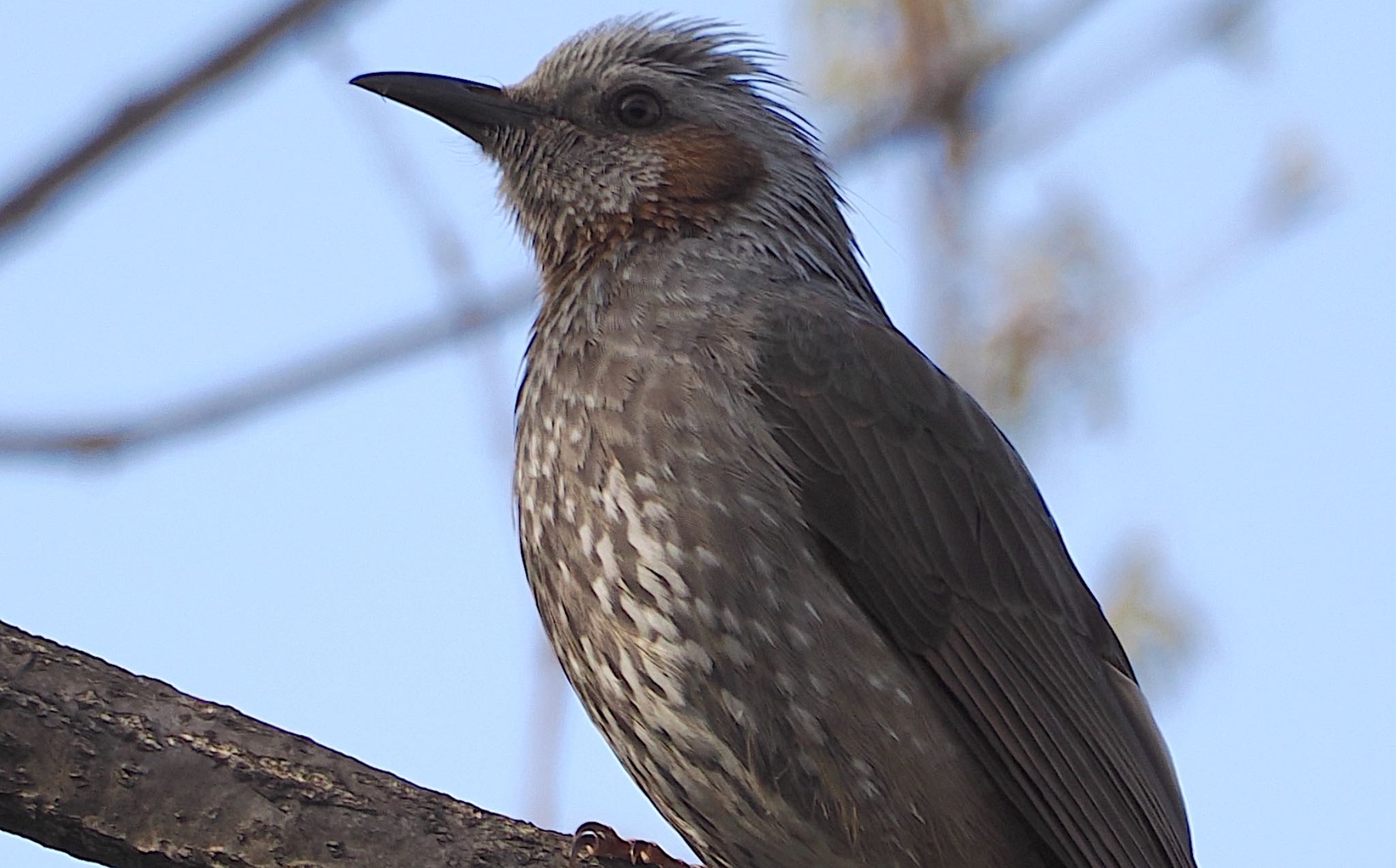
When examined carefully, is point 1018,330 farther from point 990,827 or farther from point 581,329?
point 990,827

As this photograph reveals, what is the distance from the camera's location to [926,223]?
4707mm

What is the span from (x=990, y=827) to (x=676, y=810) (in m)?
0.65

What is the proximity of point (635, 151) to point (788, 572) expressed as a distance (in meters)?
1.46

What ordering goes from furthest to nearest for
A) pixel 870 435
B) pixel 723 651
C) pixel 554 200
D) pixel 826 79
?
pixel 826 79 < pixel 554 200 < pixel 870 435 < pixel 723 651

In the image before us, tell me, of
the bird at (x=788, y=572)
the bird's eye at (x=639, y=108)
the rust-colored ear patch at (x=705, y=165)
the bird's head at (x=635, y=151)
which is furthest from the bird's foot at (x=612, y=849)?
the bird's eye at (x=639, y=108)

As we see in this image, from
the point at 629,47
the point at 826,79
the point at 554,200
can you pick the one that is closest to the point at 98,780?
the point at 554,200

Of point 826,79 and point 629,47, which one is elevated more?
point 826,79

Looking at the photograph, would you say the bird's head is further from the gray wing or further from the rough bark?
the rough bark

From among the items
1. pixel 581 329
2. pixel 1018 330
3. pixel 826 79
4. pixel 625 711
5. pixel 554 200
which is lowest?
pixel 625 711

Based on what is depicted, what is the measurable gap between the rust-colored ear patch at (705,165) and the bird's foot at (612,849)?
1.70m

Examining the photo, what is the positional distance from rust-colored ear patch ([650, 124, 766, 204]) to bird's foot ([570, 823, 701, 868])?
170 centimetres

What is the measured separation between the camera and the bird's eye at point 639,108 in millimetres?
4629

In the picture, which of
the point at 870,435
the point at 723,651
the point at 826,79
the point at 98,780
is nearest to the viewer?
the point at 98,780

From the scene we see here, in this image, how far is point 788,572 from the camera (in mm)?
3561
